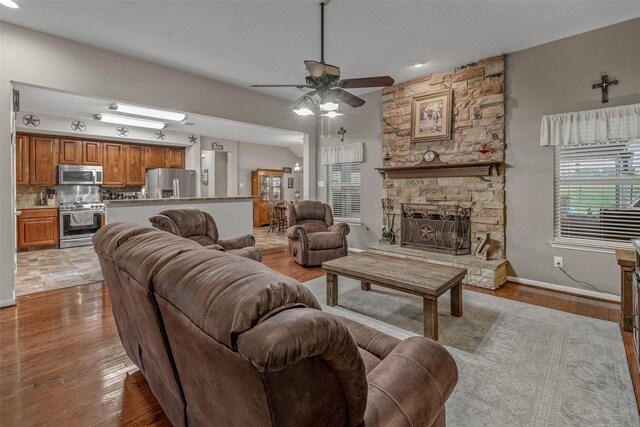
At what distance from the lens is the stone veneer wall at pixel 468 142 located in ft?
13.2

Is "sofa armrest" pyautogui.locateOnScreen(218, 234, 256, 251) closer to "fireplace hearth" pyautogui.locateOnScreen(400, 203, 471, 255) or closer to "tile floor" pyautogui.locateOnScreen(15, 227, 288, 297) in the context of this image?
"tile floor" pyautogui.locateOnScreen(15, 227, 288, 297)

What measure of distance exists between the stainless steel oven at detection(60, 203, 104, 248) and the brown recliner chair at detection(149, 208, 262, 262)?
419cm

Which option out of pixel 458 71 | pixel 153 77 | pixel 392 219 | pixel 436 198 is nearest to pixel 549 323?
pixel 436 198

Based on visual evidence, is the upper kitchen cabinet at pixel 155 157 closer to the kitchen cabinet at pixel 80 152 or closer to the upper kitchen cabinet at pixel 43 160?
the kitchen cabinet at pixel 80 152

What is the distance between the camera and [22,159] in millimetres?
5852

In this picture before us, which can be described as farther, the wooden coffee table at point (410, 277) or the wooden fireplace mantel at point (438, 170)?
the wooden fireplace mantel at point (438, 170)

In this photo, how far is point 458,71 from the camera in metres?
4.31

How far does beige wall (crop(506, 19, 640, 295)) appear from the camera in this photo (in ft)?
10.7

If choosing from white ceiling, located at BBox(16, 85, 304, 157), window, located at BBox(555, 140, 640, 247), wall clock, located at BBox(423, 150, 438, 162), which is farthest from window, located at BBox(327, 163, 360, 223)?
window, located at BBox(555, 140, 640, 247)

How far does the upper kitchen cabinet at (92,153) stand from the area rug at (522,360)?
20.8ft

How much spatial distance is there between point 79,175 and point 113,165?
72 cm

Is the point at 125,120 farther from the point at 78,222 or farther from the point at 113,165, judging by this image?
the point at 78,222

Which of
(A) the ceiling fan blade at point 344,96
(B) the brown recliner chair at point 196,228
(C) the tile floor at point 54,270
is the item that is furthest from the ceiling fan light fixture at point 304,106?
(C) the tile floor at point 54,270

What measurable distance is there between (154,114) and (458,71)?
15.9ft
